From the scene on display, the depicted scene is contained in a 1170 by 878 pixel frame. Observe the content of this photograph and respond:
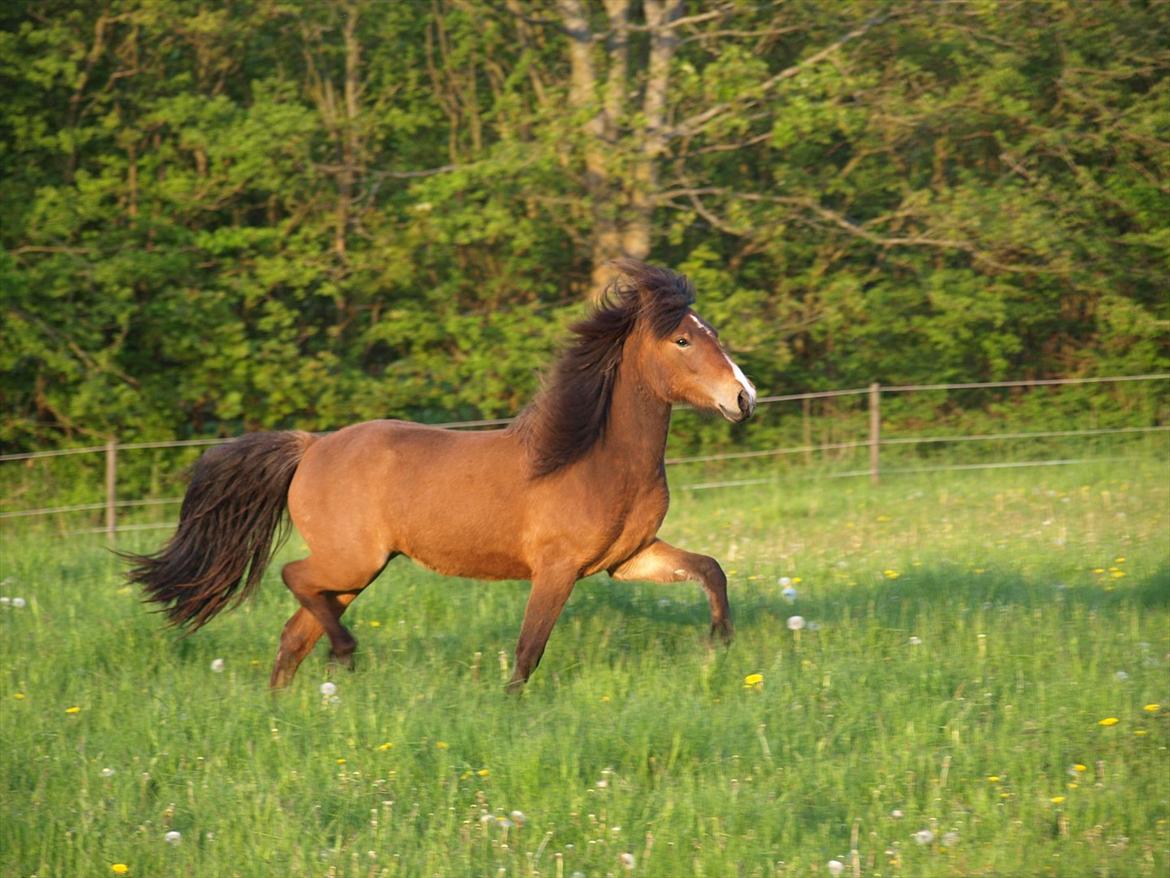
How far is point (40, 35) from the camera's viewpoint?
16469 mm

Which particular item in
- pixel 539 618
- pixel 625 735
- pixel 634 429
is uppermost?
pixel 634 429

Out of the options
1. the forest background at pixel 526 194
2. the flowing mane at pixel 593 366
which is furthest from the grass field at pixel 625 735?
the forest background at pixel 526 194

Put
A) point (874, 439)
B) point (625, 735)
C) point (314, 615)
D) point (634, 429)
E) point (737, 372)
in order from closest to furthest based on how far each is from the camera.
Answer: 1. point (625, 735)
2. point (737, 372)
3. point (634, 429)
4. point (314, 615)
5. point (874, 439)

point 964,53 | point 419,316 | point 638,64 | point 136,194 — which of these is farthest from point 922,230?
point 136,194

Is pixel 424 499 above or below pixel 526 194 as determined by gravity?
below

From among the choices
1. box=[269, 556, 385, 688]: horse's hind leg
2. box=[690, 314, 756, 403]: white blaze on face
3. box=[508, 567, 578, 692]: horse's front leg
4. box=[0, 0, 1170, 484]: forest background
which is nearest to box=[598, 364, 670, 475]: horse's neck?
box=[690, 314, 756, 403]: white blaze on face

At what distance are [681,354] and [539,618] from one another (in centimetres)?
144

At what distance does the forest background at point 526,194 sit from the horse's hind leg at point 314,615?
9954mm

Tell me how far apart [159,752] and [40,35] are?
524 inches

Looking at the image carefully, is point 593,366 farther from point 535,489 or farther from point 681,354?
point 535,489

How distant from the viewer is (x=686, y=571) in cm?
670

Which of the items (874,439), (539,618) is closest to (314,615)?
(539,618)

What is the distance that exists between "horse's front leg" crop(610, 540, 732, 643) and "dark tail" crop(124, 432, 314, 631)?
197 centimetres

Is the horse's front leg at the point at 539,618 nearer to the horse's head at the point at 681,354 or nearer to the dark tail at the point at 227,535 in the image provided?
the horse's head at the point at 681,354
